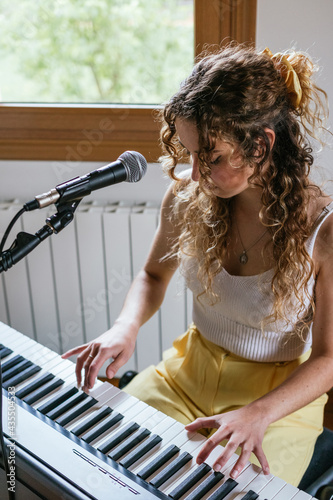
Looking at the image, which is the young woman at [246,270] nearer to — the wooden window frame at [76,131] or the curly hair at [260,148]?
the curly hair at [260,148]

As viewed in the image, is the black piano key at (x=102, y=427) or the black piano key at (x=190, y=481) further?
the black piano key at (x=102, y=427)

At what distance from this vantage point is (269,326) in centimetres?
143

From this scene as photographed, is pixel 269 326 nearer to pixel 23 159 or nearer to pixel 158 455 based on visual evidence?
pixel 158 455

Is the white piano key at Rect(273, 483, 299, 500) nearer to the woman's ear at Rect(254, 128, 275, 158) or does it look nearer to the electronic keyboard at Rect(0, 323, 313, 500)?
the electronic keyboard at Rect(0, 323, 313, 500)

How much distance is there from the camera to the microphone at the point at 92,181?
92 cm

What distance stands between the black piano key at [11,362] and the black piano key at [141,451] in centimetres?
40

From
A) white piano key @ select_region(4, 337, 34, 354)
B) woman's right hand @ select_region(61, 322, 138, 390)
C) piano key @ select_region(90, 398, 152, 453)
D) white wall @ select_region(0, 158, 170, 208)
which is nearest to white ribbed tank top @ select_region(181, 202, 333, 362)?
woman's right hand @ select_region(61, 322, 138, 390)

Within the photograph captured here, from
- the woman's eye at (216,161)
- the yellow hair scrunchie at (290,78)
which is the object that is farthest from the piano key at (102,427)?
the yellow hair scrunchie at (290,78)

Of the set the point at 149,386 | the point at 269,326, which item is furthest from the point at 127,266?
the point at 269,326

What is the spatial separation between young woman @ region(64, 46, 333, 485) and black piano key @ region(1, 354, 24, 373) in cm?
14

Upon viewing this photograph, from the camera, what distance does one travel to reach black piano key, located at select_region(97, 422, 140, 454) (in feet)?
3.74

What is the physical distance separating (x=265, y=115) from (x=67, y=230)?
3.87ft

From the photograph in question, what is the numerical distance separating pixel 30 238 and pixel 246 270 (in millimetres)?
676

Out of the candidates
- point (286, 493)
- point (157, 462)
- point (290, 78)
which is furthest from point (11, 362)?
point (290, 78)
